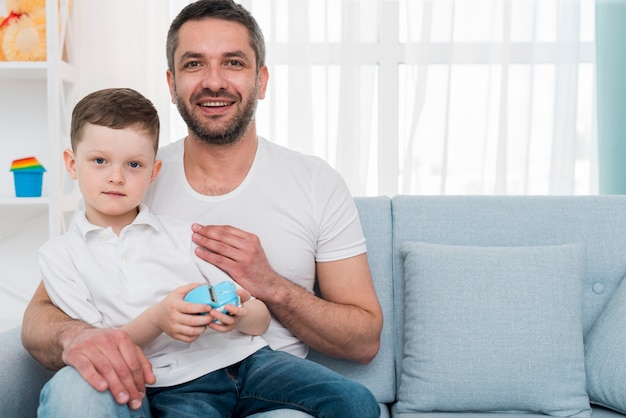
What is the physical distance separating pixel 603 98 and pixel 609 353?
1.37 metres

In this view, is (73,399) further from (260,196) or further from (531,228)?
(531,228)

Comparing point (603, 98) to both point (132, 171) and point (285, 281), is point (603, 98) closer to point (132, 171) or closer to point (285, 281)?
point (285, 281)

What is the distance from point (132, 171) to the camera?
59.7 inches

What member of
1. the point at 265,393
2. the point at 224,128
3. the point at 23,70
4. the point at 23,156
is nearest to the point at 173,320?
the point at 265,393

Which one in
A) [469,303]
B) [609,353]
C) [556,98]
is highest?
[556,98]

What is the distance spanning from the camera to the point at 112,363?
126 centimetres

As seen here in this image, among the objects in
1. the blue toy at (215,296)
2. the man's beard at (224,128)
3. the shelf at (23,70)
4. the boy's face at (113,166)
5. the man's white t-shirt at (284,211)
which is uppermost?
the shelf at (23,70)

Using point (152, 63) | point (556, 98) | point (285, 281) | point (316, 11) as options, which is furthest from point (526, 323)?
point (152, 63)

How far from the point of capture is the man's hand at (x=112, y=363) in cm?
124

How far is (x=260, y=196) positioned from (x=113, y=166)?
0.38 m

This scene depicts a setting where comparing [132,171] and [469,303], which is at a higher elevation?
[132,171]

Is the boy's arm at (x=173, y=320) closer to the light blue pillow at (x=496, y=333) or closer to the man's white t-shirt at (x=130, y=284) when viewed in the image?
the man's white t-shirt at (x=130, y=284)

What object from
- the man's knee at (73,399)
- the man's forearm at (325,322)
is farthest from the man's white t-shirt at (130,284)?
the man's knee at (73,399)

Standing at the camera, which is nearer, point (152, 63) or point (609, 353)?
point (609, 353)
